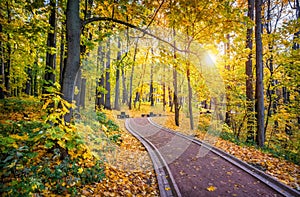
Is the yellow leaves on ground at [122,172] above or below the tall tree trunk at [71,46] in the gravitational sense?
below

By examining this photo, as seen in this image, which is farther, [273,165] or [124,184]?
[273,165]

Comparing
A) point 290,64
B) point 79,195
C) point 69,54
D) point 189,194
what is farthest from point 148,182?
point 290,64

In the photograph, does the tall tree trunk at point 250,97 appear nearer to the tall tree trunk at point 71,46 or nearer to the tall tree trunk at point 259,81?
the tall tree trunk at point 259,81

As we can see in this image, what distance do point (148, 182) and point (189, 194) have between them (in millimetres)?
1418

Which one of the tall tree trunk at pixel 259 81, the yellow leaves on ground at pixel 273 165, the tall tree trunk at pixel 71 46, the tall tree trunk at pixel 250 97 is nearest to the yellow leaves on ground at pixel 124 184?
the tall tree trunk at pixel 71 46

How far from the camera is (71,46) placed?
432 cm

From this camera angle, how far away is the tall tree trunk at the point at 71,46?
14.1 feet

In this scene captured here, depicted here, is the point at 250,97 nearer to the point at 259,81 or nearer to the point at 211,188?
the point at 259,81

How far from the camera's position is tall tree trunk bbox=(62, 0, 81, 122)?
169 inches

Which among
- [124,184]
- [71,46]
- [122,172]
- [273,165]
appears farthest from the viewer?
[273,165]

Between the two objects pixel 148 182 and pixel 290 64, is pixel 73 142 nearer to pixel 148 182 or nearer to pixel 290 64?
pixel 148 182

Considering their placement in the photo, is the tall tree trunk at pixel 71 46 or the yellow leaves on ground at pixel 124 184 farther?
the yellow leaves on ground at pixel 124 184

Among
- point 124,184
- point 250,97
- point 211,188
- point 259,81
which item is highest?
point 259,81

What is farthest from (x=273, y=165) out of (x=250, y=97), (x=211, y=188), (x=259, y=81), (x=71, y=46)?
(x=71, y=46)
